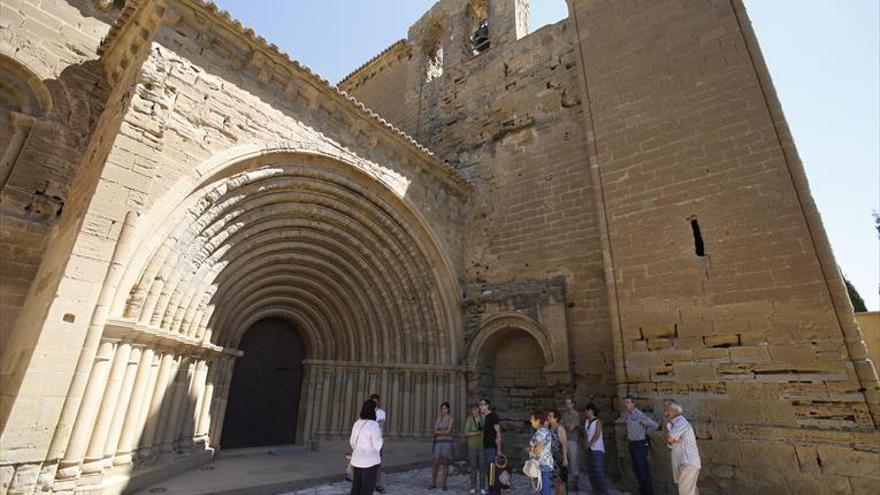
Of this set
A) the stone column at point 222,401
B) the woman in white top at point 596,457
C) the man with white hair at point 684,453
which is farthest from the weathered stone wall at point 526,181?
the stone column at point 222,401

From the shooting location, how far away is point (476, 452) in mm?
5352

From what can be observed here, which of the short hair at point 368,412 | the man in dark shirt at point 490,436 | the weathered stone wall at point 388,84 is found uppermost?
the weathered stone wall at point 388,84

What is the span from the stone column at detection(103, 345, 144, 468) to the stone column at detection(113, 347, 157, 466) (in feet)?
Answer: 0.10

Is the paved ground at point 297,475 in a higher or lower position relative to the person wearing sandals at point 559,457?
lower

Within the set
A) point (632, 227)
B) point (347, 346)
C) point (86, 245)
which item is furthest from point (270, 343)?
point (632, 227)

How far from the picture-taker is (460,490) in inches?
213

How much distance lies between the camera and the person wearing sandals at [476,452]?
5.29 meters

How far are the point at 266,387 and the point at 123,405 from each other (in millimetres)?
2966

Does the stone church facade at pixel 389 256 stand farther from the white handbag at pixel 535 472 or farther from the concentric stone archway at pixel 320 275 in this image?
the white handbag at pixel 535 472

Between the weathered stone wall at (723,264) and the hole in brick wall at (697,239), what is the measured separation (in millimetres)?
22

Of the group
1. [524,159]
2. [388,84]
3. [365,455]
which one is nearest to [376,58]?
[388,84]

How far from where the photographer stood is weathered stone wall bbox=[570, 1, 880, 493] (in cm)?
473

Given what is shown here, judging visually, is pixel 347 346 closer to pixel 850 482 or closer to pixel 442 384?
pixel 442 384

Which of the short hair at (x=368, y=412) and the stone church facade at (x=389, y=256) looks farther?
the stone church facade at (x=389, y=256)
